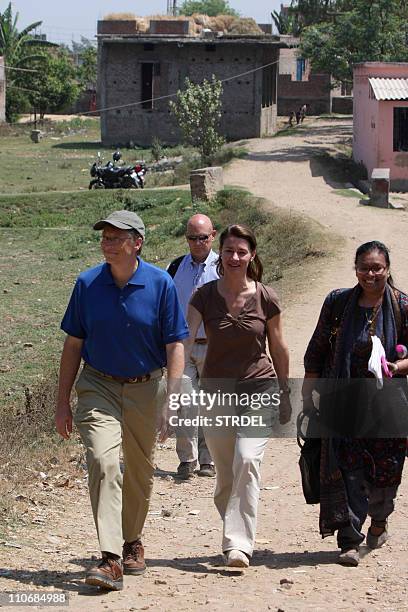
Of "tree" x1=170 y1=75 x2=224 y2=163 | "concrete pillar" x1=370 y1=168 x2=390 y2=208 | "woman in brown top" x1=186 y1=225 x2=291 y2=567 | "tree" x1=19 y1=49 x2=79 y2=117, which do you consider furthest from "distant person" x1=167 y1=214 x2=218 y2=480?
"tree" x1=19 y1=49 x2=79 y2=117

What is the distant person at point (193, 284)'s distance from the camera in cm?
733

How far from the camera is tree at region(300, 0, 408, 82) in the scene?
32.8 m

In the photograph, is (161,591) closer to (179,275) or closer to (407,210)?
(179,275)

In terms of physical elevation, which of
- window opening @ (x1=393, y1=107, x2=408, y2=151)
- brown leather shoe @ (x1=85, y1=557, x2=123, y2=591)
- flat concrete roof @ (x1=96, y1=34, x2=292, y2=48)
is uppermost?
flat concrete roof @ (x1=96, y1=34, x2=292, y2=48)

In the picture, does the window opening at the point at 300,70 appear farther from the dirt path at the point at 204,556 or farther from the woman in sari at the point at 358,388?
the woman in sari at the point at 358,388

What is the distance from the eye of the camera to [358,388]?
18.6 feet

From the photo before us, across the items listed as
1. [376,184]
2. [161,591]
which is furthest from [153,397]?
[376,184]

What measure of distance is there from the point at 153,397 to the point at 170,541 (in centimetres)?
129

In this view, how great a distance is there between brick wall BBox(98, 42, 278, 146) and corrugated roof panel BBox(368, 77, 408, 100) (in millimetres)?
13818

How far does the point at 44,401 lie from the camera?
9336 mm

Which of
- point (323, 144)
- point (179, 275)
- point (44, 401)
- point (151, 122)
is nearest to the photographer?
point (179, 275)

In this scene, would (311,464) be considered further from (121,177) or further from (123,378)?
(121,177)

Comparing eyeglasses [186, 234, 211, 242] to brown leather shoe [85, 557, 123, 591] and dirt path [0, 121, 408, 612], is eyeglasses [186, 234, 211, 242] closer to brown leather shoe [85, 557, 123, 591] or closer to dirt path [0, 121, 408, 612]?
dirt path [0, 121, 408, 612]

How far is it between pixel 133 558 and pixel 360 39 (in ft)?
96.9
